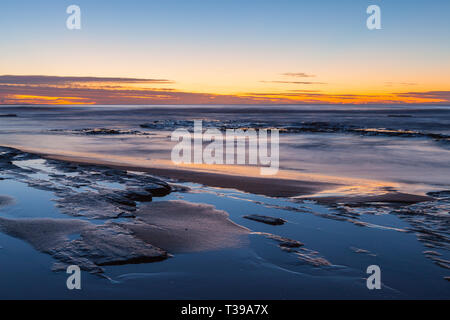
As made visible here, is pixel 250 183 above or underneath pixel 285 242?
above

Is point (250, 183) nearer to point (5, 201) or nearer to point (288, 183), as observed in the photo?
point (288, 183)

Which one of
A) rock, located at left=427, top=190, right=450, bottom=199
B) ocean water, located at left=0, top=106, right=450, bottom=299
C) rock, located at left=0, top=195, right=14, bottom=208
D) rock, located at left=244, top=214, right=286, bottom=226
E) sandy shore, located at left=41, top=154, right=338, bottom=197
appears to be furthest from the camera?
sandy shore, located at left=41, top=154, right=338, bottom=197

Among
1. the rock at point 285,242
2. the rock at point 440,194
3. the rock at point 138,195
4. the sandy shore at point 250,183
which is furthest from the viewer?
the sandy shore at point 250,183

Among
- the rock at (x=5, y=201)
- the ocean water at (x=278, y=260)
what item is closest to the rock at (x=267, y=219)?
the ocean water at (x=278, y=260)

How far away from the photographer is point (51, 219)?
6.18 meters

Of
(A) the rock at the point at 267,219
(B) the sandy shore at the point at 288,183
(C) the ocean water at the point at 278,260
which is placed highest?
(B) the sandy shore at the point at 288,183

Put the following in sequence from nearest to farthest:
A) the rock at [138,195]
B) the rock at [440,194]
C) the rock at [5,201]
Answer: the rock at [5,201]
the rock at [138,195]
the rock at [440,194]

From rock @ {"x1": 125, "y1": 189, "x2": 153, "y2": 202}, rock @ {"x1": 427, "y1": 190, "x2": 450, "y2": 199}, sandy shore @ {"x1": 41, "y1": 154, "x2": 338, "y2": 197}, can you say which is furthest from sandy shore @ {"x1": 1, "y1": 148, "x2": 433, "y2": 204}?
rock @ {"x1": 125, "y1": 189, "x2": 153, "y2": 202}

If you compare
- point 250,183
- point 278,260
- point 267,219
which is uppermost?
point 250,183

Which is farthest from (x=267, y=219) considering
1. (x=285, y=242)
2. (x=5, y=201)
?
(x=5, y=201)

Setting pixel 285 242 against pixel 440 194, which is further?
pixel 440 194

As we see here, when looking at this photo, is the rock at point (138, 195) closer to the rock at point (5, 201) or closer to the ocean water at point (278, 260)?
the ocean water at point (278, 260)

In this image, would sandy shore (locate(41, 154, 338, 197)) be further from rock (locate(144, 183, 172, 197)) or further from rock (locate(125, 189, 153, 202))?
rock (locate(125, 189, 153, 202))

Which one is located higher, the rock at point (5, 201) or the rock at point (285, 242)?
the rock at point (5, 201)
